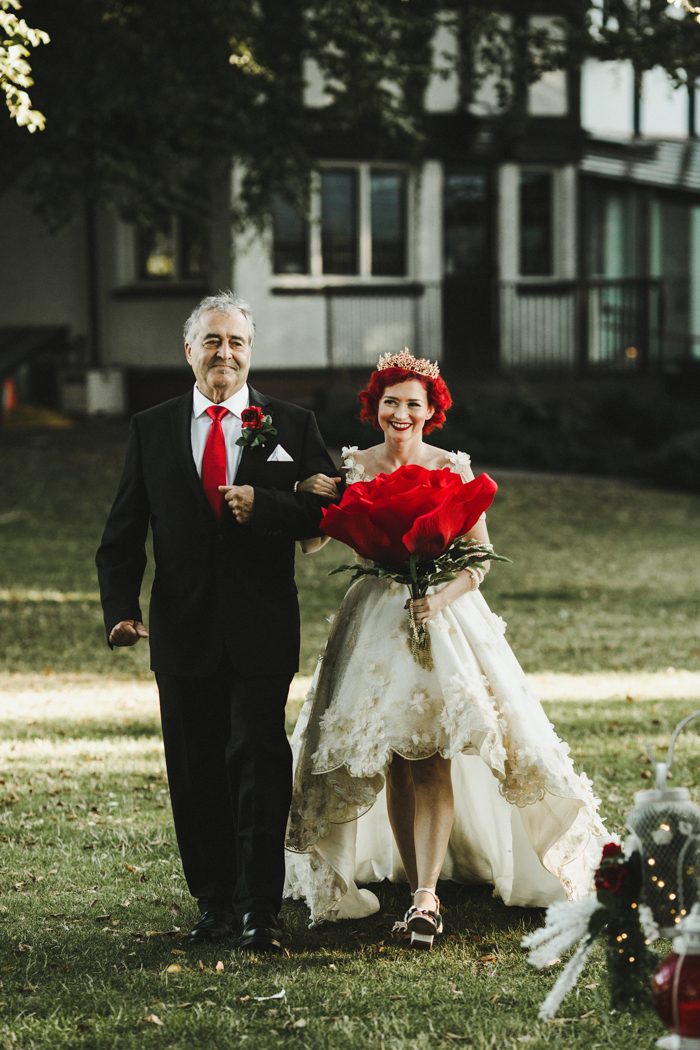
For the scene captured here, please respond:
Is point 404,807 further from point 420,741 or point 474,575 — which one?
point 474,575

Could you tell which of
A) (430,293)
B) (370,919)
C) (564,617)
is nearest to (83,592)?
(564,617)

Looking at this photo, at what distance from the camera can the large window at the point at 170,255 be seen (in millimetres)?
25625

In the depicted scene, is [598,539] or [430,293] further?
[430,293]

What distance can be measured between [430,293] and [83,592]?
13329 millimetres

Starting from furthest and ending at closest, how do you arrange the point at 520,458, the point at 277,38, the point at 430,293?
1. the point at 430,293
2. the point at 520,458
3. the point at 277,38

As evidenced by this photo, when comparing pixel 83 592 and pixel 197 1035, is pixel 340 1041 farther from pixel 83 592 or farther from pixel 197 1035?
pixel 83 592

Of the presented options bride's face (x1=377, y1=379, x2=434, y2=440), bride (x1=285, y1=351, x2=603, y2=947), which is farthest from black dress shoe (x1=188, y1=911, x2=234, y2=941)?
bride's face (x1=377, y1=379, x2=434, y2=440)

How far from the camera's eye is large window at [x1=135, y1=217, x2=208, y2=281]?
84.1 feet

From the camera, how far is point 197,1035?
4.64 meters

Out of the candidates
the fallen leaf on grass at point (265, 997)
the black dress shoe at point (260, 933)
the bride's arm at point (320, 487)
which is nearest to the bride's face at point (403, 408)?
the bride's arm at point (320, 487)

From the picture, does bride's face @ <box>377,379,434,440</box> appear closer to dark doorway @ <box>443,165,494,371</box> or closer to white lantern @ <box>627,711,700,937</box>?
white lantern @ <box>627,711,700,937</box>

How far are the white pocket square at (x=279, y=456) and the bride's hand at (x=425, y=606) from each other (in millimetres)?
669

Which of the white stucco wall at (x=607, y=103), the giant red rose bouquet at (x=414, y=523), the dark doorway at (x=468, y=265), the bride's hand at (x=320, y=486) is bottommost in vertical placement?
the giant red rose bouquet at (x=414, y=523)

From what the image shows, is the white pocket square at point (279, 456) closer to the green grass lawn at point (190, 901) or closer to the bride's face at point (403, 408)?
the bride's face at point (403, 408)
